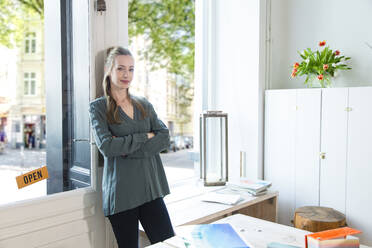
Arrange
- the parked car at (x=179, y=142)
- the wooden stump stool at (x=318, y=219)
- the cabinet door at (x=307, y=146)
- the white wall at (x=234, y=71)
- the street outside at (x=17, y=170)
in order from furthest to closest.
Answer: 1. the parked car at (x=179, y=142)
2. the white wall at (x=234, y=71)
3. the cabinet door at (x=307, y=146)
4. the wooden stump stool at (x=318, y=219)
5. the street outside at (x=17, y=170)

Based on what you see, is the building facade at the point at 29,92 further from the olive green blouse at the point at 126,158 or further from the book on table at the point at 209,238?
the book on table at the point at 209,238

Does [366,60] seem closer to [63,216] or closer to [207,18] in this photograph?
[207,18]

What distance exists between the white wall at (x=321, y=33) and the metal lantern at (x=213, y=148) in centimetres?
70

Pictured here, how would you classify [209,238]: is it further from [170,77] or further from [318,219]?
[170,77]

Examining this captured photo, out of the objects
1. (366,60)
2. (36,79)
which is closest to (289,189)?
(366,60)

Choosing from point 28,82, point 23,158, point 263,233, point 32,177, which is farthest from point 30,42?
point 263,233

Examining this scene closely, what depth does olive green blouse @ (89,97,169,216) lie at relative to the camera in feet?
6.58

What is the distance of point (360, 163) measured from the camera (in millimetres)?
2664

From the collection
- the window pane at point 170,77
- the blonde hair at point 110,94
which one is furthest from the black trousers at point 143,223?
the window pane at point 170,77

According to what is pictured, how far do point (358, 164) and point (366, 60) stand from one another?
93cm

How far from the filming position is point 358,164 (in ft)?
8.77

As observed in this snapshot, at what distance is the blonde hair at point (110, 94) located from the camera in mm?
2066

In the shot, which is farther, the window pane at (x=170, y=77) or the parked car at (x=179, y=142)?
the parked car at (x=179, y=142)

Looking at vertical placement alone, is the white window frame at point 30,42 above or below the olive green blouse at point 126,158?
above
